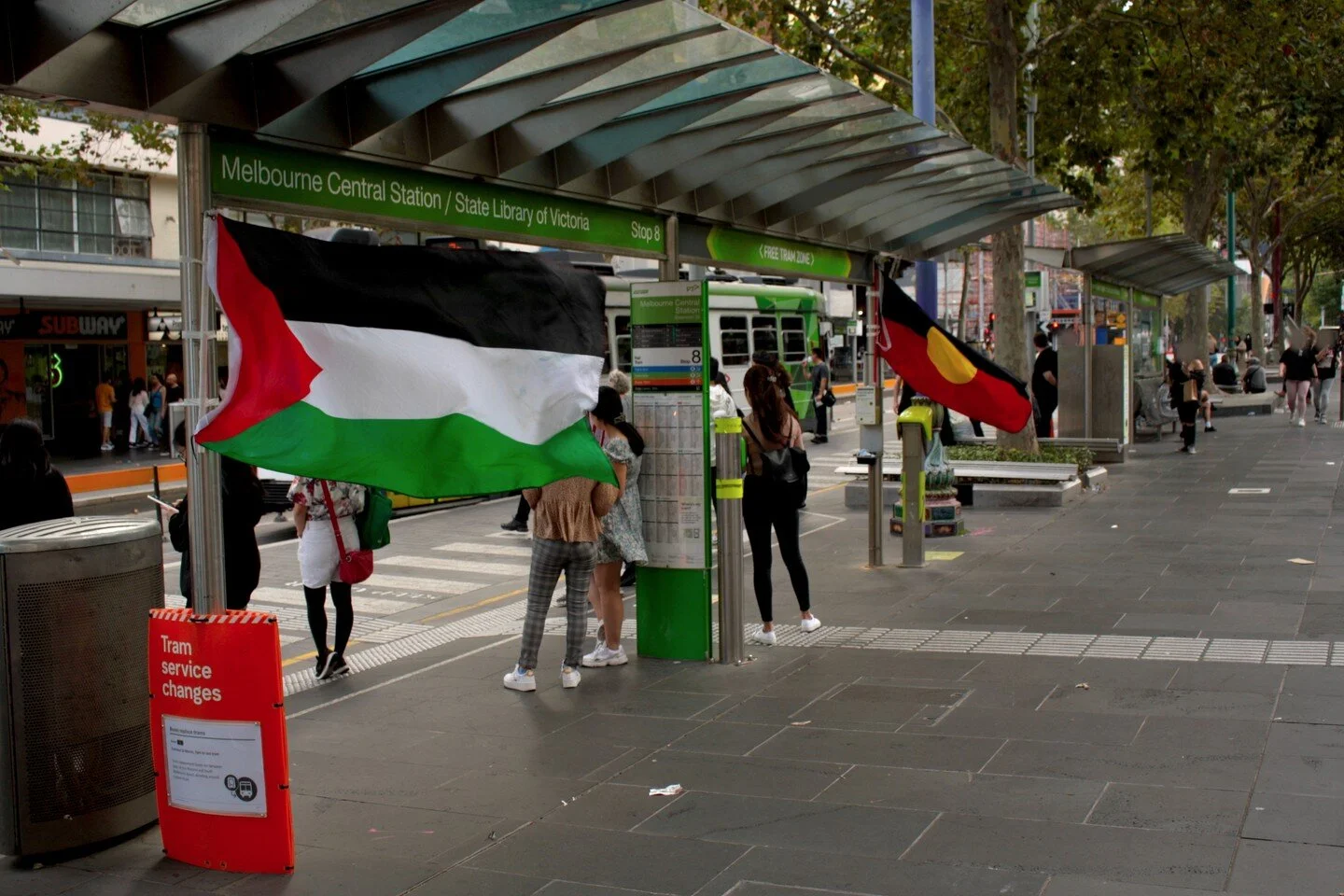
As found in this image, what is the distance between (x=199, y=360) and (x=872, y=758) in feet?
11.1

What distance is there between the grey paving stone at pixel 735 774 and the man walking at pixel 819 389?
2102 centimetres

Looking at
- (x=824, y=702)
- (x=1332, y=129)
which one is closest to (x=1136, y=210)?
(x=1332, y=129)

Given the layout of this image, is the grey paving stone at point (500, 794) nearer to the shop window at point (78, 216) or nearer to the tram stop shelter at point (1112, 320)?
the tram stop shelter at point (1112, 320)

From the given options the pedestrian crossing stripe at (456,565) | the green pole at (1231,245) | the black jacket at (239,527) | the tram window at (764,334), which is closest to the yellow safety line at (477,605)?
the pedestrian crossing stripe at (456,565)

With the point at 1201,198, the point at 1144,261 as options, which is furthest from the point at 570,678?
the point at 1201,198

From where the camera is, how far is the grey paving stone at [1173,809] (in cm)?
511

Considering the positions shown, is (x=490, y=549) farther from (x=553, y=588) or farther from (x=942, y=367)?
(x=553, y=588)

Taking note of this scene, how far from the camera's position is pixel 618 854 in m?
5.09

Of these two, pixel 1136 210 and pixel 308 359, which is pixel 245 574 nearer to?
pixel 308 359

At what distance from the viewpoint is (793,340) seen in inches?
1179

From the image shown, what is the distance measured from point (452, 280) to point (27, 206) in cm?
2874

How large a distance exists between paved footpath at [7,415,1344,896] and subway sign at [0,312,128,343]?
24.7m

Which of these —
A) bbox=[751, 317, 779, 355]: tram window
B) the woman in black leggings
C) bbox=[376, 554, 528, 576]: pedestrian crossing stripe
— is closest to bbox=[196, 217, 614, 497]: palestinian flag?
the woman in black leggings

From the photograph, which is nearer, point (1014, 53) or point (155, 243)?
point (1014, 53)
